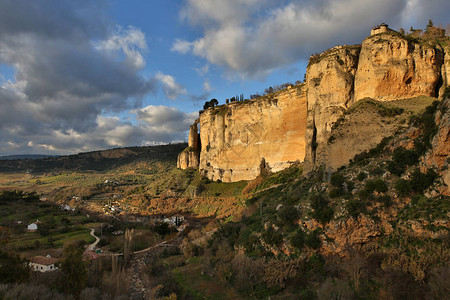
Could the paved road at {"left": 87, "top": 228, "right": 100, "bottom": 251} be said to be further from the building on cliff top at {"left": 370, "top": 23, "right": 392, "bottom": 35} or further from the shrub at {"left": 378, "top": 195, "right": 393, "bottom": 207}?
the building on cliff top at {"left": 370, "top": 23, "right": 392, "bottom": 35}

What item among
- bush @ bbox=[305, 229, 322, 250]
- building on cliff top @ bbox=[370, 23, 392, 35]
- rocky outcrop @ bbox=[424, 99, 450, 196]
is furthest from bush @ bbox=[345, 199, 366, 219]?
building on cliff top @ bbox=[370, 23, 392, 35]

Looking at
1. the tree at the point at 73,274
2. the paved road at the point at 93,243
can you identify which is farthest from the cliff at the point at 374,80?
the paved road at the point at 93,243

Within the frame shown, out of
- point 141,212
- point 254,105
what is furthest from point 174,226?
point 254,105

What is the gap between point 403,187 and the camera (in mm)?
14680

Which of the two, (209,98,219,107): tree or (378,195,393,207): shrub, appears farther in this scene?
(209,98,219,107): tree

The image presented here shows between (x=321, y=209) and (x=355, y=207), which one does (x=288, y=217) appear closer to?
(x=321, y=209)

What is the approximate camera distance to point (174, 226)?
1726 inches

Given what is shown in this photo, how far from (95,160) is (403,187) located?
162m

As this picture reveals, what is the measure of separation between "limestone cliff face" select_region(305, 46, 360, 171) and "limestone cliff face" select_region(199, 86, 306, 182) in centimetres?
1117

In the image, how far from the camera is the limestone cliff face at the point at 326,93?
2527 centimetres

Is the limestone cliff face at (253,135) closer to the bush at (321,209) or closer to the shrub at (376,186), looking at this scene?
the bush at (321,209)

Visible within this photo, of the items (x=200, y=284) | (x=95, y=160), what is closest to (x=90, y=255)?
(x=200, y=284)

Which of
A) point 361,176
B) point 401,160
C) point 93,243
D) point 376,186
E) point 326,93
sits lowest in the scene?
point 93,243

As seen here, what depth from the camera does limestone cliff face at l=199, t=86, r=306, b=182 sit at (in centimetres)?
4084
